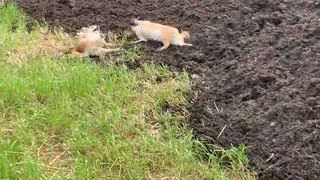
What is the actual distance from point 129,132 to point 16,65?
1218 mm

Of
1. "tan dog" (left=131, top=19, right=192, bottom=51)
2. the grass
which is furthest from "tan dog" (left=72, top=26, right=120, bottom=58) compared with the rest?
"tan dog" (left=131, top=19, right=192, bottom=51)

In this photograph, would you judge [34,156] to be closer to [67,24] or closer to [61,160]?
[61,160]

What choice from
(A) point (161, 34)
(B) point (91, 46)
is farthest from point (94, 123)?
(A) point (161, 34)

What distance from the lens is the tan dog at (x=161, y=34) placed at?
15.4 ft

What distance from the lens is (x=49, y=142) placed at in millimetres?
3670

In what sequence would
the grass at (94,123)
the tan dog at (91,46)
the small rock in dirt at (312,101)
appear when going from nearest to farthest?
the grass at (94,123), the small rock in dirt at (312,101), the tan dog at (91,46)

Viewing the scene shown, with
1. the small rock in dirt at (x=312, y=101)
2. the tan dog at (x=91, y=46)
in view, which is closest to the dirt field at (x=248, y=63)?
the small rock in dirt at (x=312, y=101)

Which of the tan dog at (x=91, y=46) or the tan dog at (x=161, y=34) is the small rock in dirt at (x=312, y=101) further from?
the tan dog at (x=91, y=46)

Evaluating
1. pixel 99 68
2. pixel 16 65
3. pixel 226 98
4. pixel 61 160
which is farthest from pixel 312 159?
pixel 16 65

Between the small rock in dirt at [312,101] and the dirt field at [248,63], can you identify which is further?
the small rock in dirt at [312,101]

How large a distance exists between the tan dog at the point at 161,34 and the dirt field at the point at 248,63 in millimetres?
61

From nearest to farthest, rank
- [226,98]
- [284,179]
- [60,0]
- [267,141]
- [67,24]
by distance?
[284,179], [267,141], [226,98], [67,24], [60,0]

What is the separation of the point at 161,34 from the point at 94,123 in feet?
3.76

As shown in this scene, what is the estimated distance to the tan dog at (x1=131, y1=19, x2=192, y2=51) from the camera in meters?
4.69
